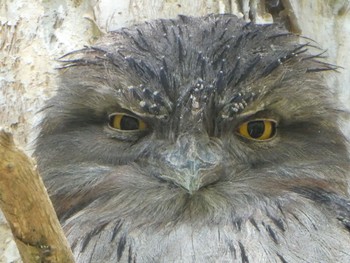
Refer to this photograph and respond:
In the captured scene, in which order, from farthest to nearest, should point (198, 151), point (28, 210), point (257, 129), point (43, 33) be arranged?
point (43, 33) < point (257, 129) < point (198, 151) < point (28, 210)

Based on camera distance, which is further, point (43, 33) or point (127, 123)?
point (43, 33)

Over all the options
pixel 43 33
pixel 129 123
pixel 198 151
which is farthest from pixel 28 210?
pixel 43 33

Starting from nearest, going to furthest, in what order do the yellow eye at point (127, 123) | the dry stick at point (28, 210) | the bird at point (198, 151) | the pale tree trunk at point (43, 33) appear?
A: the dry stick at point (28, 210), the bird at point (198, 151), the yellow eye at point (127, 123), the pale tree trunk at point (43, 33)

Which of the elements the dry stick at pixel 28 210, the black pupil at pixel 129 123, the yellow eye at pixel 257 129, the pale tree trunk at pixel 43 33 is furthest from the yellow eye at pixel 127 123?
the dry stick at pixel 28 210

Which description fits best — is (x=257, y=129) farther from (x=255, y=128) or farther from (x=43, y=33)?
(x=43, y=33)

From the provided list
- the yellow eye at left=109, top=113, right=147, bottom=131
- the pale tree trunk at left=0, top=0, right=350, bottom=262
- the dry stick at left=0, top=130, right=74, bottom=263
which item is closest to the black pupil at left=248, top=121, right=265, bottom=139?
the yellow eye at left=109, top=113, right=147, bottom=131

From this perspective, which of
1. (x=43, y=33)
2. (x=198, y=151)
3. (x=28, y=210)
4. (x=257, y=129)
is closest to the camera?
(x=28, y=210)

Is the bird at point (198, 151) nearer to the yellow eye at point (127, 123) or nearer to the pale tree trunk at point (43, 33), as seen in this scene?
the yellow eye at point (127, 123)

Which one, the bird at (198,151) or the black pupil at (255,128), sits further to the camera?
the black pupil at (255,128)
